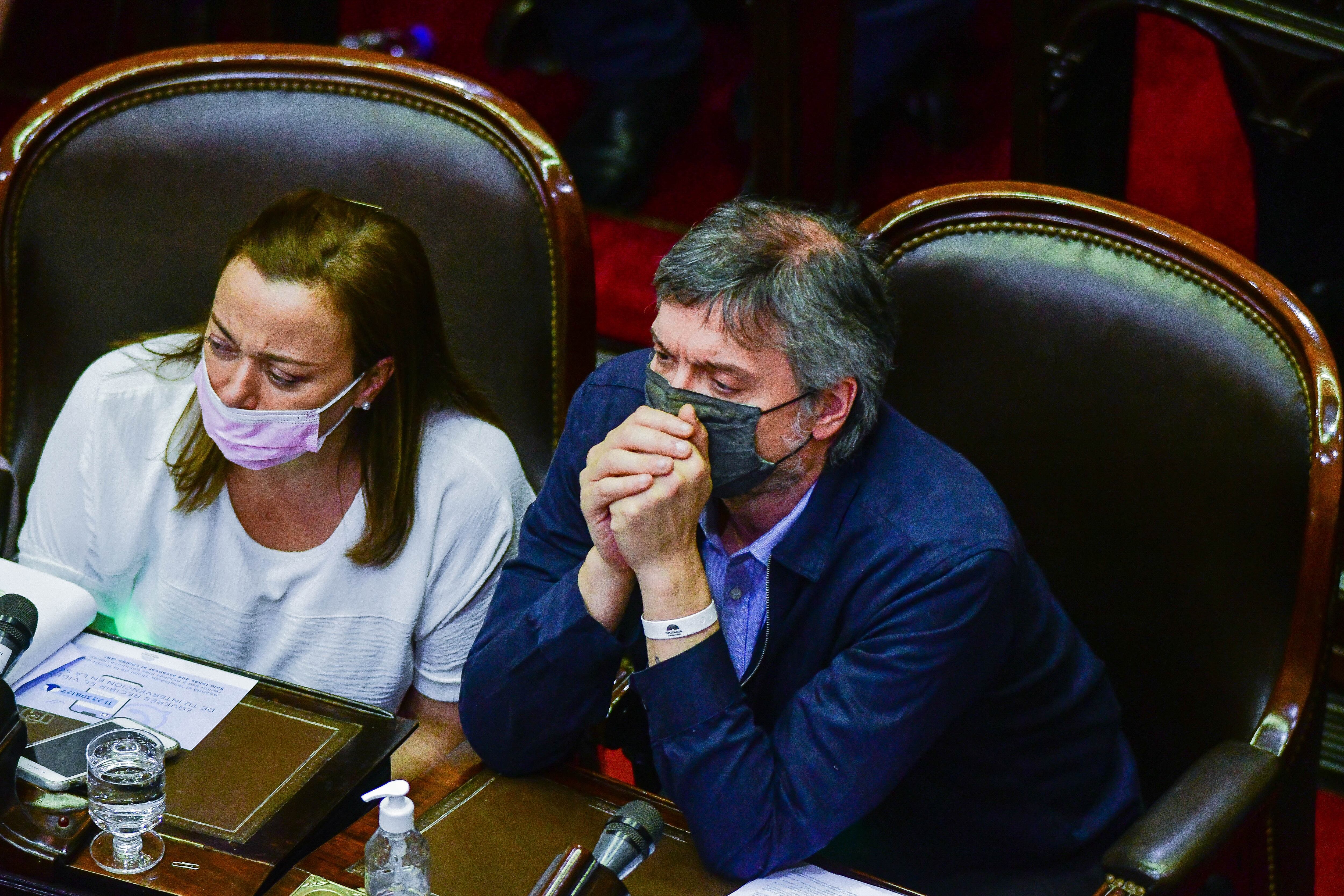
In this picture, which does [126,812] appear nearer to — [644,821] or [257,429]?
[644,821]

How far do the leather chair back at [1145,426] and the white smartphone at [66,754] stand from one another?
95 cm

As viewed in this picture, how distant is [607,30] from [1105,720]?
212 centimetres

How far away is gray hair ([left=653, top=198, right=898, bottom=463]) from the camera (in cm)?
150

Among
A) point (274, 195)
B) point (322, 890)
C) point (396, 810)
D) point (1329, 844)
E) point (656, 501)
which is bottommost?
point (1329, 844)

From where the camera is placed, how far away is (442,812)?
4.61ft

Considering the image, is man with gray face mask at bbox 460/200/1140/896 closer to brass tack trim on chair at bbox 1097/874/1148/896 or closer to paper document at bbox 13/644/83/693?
brass tack trim on chair at bbox 1097/874/1148/896

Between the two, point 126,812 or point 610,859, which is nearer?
point 610,859

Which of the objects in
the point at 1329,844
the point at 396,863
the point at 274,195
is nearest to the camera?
the point at 396,863

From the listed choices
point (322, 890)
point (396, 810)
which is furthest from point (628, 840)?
point (322, 890)

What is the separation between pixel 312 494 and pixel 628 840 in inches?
33.5

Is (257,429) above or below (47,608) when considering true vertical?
above

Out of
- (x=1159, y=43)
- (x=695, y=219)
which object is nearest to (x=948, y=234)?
(x=1159, y=43)

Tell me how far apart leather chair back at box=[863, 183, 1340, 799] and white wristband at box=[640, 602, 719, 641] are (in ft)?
1.65

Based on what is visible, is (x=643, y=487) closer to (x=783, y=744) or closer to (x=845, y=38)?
(x=783, y=744)
